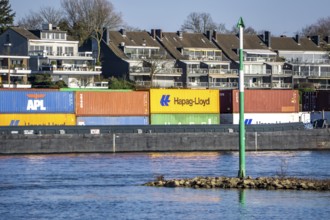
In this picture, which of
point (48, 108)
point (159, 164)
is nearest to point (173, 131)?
point (48, 108)

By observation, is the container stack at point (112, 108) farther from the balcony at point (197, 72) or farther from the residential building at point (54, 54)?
the balcony at point (197, 72)

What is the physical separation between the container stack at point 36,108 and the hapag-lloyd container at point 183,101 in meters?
6.59

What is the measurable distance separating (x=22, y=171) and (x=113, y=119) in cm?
1997

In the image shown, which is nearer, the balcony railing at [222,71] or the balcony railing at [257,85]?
the balcony railing at [222,71]

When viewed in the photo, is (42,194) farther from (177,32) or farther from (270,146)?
(177,32)

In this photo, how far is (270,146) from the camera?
81.9 meters

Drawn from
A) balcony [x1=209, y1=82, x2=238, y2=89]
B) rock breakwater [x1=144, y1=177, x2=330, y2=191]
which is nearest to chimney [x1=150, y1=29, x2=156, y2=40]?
balcony [x1=209, y1=82, x2=238, y2=89]

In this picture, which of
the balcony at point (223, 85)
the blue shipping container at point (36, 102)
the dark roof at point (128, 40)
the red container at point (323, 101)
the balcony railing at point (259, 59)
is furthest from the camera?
the balcony railing at point (259, 59)

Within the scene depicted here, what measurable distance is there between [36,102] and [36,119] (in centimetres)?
149

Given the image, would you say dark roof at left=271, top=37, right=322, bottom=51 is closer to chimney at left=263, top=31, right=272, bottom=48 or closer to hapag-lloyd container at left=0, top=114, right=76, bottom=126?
chimney at left=263, top=31, right=272, bottom=48

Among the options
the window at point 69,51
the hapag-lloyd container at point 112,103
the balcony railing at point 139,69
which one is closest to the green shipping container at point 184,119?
the hapag-lloyd container at point 112,103

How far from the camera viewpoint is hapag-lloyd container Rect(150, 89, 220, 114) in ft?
255

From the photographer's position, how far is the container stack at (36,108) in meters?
72.0

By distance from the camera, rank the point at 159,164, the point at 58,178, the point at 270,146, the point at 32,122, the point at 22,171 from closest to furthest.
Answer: the point at 58,178
the point at 22,171
the point at 159,164
the point at 32,122
the point at 270,146
